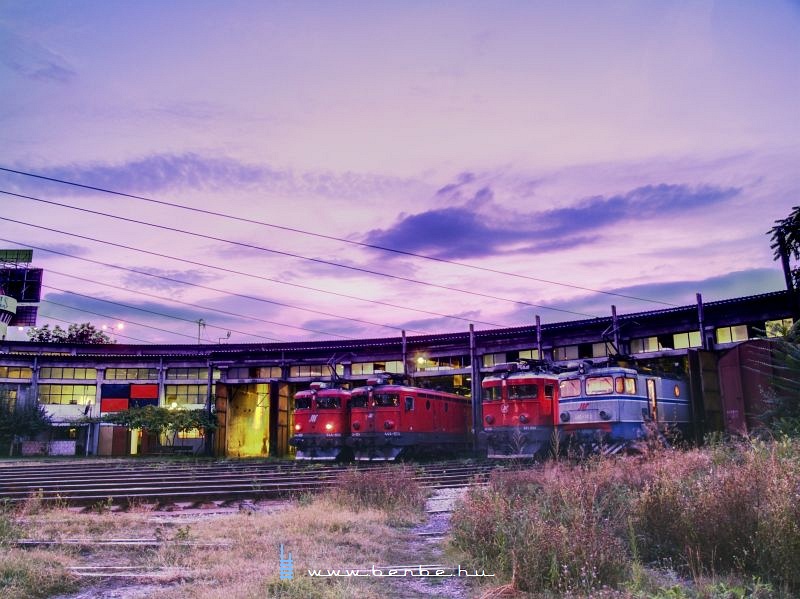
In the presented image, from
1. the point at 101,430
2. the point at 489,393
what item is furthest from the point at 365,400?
the point at 101,430

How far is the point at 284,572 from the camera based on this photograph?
6.39 metres

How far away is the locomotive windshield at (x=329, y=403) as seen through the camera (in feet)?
94.2

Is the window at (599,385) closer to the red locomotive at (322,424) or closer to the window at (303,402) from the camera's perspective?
the red locomotive at (322,424)

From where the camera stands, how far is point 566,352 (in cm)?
3725

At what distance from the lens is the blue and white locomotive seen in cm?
2042

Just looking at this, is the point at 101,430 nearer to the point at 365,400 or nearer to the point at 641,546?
the point at 365,400

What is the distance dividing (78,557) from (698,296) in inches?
1143

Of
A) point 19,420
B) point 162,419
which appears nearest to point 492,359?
point 162,419

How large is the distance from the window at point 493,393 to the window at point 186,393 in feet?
114

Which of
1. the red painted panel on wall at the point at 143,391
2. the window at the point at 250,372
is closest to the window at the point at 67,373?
the red painted panel on wall at the point at 143,391

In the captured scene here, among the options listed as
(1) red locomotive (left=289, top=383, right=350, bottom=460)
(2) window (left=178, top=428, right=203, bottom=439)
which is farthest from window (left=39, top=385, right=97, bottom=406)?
(1) red locomotive (left=289, top=383, right=350, bottom=460)

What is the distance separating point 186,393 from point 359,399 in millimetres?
30818

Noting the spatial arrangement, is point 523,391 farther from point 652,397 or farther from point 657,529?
point 657,529

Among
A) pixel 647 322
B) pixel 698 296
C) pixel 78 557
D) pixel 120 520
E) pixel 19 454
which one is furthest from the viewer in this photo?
pixel 19 454
